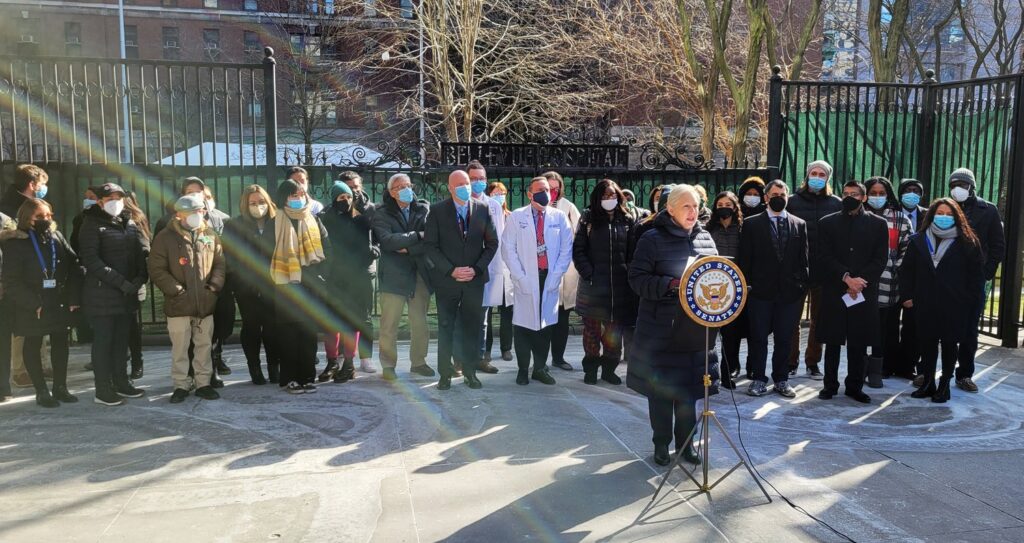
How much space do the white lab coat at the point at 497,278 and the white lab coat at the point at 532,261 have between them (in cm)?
17

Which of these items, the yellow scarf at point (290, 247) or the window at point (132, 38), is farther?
the window at point (132, 38)

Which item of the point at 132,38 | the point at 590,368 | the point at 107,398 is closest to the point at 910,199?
the point at 590,368

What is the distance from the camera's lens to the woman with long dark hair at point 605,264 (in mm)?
7859

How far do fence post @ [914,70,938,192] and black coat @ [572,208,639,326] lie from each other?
5.60 meters

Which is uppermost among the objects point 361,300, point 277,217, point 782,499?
point 277,217

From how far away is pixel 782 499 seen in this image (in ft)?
17.3

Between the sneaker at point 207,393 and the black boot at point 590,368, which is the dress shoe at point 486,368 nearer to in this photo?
the black boot at point 590,368

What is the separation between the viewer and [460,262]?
785cm

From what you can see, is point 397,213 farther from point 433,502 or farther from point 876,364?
point 876,364

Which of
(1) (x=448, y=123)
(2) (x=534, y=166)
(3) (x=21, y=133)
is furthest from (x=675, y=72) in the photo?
(3) (x=21, y=133)

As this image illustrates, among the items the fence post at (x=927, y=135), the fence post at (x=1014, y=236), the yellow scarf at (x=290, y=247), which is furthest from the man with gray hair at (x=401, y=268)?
the fence post at (x=927, y=135)

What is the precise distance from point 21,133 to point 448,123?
1591 centimetres

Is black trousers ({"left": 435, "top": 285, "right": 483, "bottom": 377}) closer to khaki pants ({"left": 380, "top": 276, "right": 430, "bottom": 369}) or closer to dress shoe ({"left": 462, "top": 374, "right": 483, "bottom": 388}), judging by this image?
dress shoe ({"left": 462, "top": 374, "right": 483, "bottom": 388})

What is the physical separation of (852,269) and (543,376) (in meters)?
3.06
